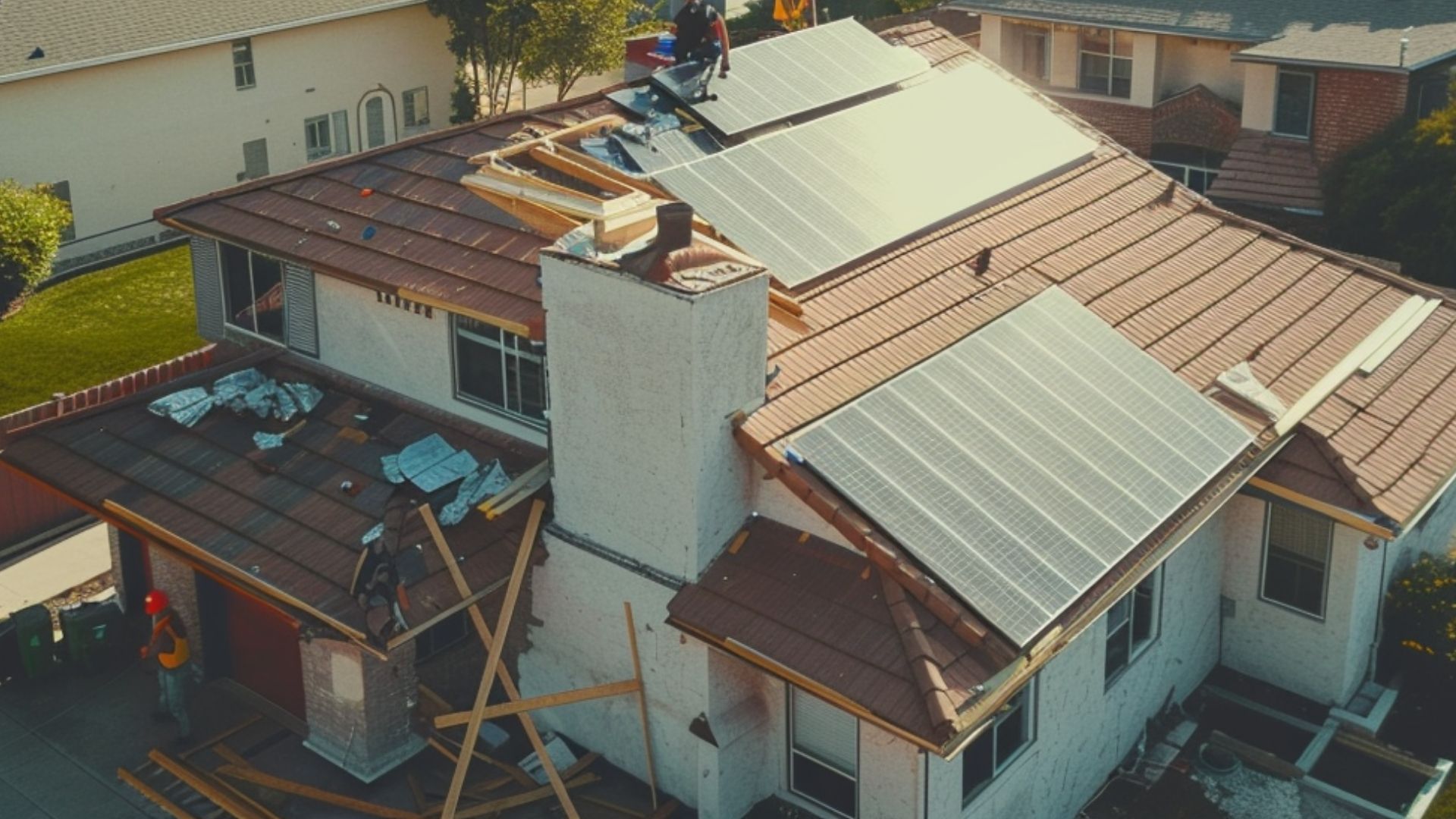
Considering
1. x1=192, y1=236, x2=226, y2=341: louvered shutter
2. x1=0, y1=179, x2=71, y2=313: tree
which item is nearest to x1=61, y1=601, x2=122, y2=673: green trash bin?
x1=192, y1=236, x2=226, y2=341: louvered shutter

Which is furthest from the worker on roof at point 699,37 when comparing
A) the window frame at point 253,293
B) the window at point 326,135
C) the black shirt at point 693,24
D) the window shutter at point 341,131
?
the window shutter at point 341,131

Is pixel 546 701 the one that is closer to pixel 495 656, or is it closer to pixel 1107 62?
pixel 495 656

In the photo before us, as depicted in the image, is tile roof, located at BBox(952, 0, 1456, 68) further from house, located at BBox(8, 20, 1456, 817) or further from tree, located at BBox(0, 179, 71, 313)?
tree, located at BBox(0, 179, 71, 313)

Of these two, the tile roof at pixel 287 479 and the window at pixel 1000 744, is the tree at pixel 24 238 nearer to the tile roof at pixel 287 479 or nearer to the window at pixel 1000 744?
the tile roof at pixel 287 479

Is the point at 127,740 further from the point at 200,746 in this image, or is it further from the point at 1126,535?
the point at 1126,535

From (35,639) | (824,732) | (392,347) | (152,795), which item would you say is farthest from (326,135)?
(824,732)
